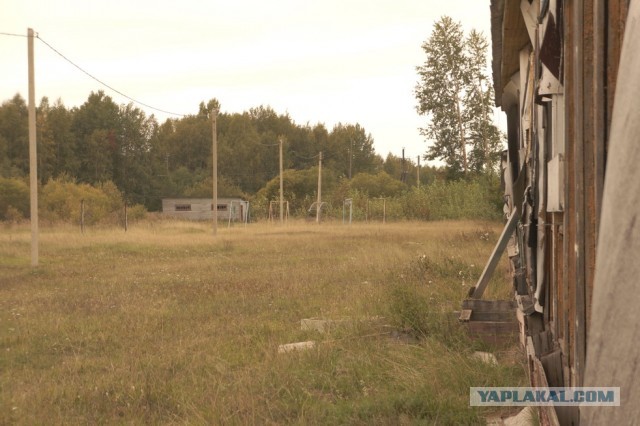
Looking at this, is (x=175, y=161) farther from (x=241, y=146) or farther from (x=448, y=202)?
(x=448, y=202)

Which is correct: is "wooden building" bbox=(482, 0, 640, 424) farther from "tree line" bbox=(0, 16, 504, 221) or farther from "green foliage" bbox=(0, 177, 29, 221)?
"green foliage" bbox=(0, 177, 29, 221)

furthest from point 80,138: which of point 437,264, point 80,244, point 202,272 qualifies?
point 437,264

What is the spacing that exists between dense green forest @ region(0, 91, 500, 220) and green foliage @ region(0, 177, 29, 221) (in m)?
0.06

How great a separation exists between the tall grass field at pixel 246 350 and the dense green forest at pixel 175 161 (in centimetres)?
2912

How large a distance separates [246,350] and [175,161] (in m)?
71.9

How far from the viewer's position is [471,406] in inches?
169

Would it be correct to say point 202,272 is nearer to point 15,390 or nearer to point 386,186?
point 15,390

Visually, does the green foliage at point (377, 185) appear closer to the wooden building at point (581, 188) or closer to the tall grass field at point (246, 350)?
the tall grass field at point (246, 350)

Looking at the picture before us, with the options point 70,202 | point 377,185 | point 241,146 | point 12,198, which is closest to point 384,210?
point 70,202

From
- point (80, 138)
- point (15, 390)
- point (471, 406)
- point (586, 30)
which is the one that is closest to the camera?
point (586, 30)

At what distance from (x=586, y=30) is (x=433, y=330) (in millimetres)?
4403

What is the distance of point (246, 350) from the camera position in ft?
21.6

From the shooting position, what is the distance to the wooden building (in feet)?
4.42

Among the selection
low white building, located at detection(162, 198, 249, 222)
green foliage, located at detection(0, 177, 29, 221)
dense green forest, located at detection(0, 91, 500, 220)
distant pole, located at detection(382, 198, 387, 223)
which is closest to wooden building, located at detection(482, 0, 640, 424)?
dense green forest, located at detection(0, 91, 500, 220)
